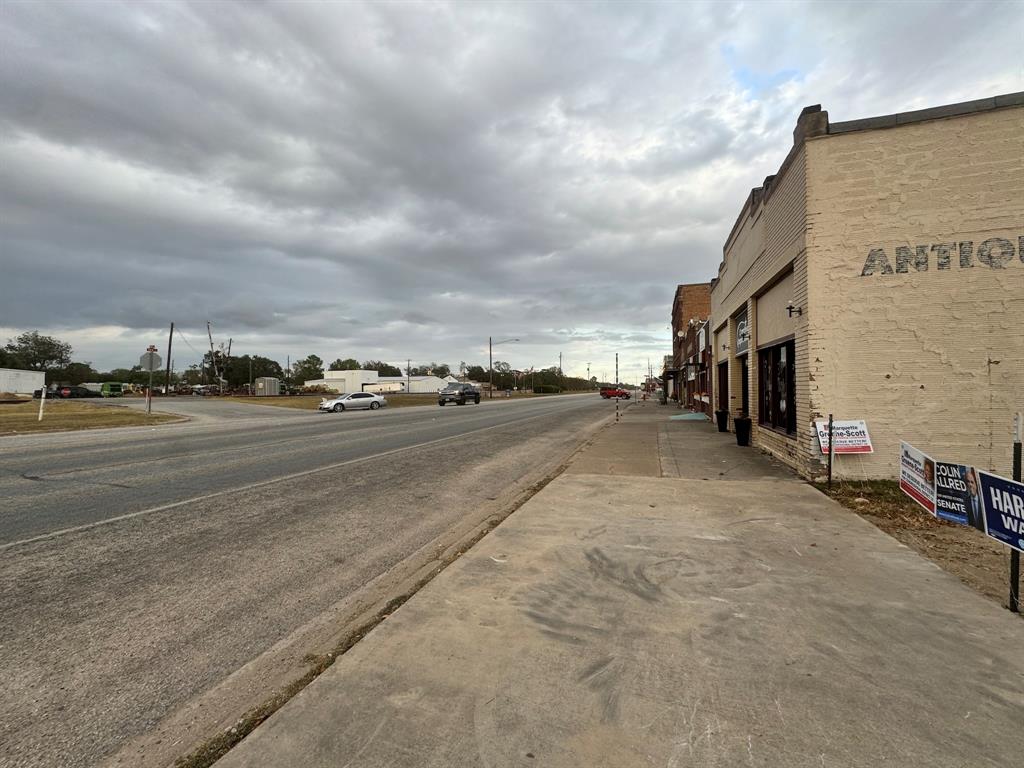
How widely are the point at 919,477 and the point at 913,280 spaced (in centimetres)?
458

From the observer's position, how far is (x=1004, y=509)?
3766mm

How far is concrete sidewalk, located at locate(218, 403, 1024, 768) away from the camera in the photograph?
230cm

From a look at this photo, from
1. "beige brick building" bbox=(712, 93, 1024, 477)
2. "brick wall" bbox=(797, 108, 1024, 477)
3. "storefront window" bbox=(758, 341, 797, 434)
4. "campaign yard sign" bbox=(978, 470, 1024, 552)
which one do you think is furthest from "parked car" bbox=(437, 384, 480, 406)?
"campaign yard sign" bbox=(978, 470, 1024, 552)

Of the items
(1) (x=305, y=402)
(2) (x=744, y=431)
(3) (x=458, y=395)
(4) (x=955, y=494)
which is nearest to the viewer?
(4) (x=955, y=494)

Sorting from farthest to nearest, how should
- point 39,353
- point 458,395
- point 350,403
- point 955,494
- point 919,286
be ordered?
point 39,353
point 458,395
point 350,403
point 919,286
point 955,494

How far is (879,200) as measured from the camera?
8633 mm

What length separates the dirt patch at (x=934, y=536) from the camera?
175 inches

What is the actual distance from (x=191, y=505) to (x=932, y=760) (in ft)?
25.0

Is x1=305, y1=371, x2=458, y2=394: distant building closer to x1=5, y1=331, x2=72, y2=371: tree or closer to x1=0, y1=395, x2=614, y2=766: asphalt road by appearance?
x1=5, y1=331, x2=72, y2=371: tree

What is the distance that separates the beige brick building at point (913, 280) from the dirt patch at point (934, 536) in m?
1.00

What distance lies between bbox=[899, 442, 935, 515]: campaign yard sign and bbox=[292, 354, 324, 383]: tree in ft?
448

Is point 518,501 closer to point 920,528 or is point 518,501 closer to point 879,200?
point 920,528

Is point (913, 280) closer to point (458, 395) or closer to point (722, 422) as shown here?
point (722, 422)

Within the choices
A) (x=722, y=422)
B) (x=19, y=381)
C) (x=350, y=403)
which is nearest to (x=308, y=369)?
(x=19, y=381)
